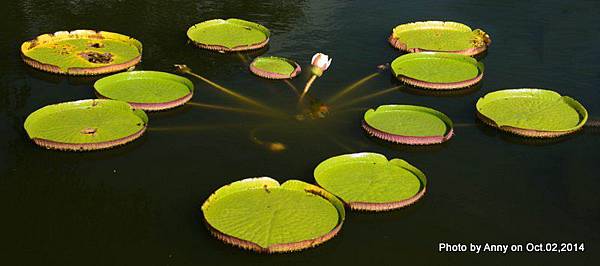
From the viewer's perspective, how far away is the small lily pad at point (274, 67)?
11.5 m

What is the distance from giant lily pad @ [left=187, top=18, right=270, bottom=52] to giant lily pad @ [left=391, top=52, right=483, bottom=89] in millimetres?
2604

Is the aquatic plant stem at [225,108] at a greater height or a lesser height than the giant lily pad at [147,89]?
lesser

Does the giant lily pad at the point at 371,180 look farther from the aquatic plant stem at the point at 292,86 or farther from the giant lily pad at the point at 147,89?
the giant lily pad at the point at 147,89

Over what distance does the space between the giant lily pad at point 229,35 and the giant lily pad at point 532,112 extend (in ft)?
14.2

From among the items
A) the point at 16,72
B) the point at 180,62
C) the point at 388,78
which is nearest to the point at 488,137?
the point at 388,78

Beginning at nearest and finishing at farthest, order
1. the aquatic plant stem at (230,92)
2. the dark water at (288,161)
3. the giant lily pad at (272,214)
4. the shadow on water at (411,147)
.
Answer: the giant lily pad at (272,214) → the dark water at (288,161) → the shadow on water at (411,147) → the aquatic plant stem at (230,92)

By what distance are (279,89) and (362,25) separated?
136 inches

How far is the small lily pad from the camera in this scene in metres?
11.5

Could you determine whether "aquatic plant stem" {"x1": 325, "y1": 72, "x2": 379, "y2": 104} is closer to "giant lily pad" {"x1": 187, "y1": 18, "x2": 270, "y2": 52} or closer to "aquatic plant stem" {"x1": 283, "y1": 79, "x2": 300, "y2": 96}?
"aquatic plant stem" {"x1": 283, "y1": 79, "x2": 300, "y2": 96}

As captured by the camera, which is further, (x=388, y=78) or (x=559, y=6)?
(x=559, y=6)

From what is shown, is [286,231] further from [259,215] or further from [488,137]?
[488,137]

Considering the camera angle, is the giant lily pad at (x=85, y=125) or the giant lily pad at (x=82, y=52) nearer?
the giant lily pad at (x=85, y=125)

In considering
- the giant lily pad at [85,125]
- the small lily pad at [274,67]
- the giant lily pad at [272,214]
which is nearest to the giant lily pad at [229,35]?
the small lily pad at [274,67]

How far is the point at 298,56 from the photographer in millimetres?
12492
